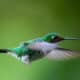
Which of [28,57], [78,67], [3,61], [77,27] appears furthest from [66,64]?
[28,57]

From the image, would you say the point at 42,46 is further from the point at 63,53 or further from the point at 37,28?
the point at 37,28

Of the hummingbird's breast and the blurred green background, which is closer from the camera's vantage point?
the hummingbird's breast

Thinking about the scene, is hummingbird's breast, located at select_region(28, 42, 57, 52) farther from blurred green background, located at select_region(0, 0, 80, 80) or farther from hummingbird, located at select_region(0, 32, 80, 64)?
blurred green background, located at select_region(0, 0, 80, 80)

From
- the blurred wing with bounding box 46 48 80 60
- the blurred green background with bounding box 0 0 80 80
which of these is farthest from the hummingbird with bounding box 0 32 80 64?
the blurred green background with bounding box 0 0 80 80

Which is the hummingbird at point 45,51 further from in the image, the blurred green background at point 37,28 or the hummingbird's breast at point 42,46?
the blurred green background at point 37,28

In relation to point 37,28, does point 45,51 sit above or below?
below

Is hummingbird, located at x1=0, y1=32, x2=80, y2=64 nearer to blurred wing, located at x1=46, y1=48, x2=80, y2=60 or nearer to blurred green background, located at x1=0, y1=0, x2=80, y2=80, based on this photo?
blurred wing, located at x1=46, y1=48, x2=80, y2=60

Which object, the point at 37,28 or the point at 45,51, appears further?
the point at 37,28

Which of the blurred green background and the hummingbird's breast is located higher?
the blurred green background

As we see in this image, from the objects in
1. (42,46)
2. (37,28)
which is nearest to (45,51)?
(42,46)

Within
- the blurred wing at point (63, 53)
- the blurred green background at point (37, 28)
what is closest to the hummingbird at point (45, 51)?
the blurred wing at point (63, 53)
